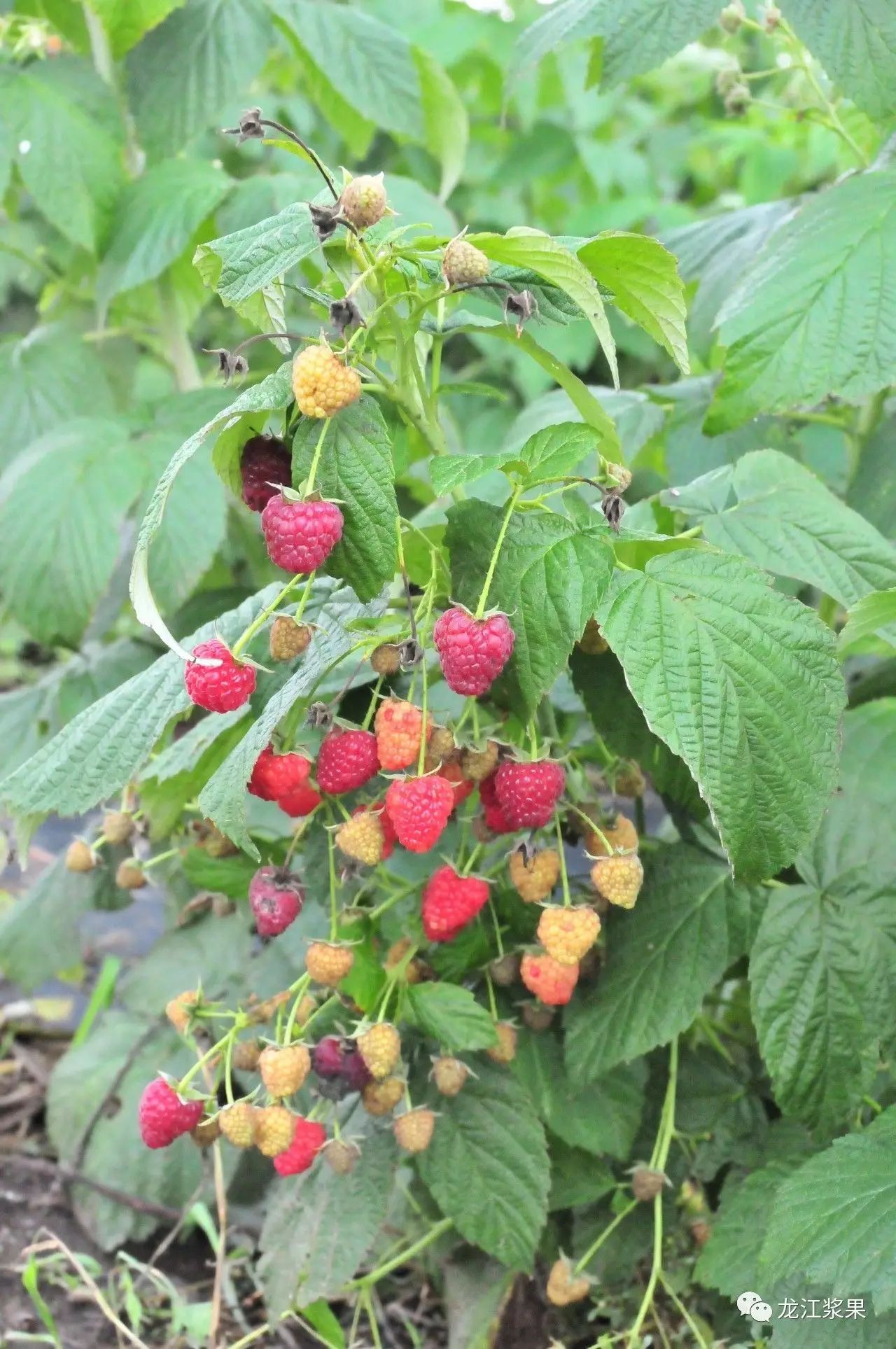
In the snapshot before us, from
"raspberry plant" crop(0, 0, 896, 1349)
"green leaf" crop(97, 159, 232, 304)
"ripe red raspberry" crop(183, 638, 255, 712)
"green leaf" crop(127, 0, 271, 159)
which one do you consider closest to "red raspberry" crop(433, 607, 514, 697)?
"raspberry plant" crop(0, 0, 896, 1349)

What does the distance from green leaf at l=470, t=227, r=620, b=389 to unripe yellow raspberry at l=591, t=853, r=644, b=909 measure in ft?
1.15

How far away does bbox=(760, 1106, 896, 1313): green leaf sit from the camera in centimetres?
84

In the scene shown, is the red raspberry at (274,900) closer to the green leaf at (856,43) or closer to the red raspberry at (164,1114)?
the red raspberry at (164,1114)

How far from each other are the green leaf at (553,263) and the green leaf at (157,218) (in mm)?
788

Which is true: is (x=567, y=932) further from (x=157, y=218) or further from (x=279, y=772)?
(x=157, y=218)

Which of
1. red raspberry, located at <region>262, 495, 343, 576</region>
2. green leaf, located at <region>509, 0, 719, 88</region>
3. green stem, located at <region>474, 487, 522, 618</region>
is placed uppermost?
green leaf, located at <region>509, 0, 719, 88</region>

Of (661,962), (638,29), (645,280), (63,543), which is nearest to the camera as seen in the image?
(645,280)

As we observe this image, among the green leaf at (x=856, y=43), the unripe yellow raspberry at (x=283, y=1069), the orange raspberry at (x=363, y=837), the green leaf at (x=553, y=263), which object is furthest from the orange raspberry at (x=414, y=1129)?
the green leaf at (x=856, y=43)

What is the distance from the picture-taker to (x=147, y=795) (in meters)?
1.17

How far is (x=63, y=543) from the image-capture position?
4.61 feet

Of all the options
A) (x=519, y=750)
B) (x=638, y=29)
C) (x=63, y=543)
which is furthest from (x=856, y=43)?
(x=63, y=543)

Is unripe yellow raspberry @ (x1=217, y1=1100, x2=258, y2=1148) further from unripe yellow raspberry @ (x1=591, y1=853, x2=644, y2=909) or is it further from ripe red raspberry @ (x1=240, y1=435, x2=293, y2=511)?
ripe red raspberry @ (x1=240, y1=435, x2=293, y2=511)

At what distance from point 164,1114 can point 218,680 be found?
0.38 m

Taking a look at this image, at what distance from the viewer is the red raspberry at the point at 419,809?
32.2 inches
